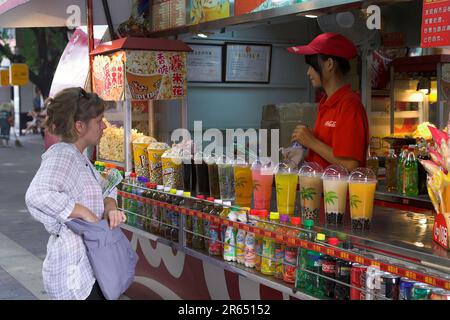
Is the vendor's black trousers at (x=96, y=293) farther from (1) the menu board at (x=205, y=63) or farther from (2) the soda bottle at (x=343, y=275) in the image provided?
(1) the menu board at (x=205, y=63)

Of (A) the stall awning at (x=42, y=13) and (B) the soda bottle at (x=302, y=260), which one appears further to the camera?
(A) the stall awning at (x=42, y=13)

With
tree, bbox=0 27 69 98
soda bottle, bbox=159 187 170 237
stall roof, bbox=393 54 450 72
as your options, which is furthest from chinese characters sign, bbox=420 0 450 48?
tree, bbox=0 27 69 98

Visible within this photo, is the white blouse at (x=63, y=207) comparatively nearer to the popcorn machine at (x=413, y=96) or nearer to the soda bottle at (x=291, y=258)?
the soda bottle at (x=291, y=258)

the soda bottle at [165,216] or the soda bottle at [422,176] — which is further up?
the soda bottle at [422,176]

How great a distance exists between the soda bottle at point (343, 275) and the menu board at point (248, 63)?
4137 mm

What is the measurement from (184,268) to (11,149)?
2108 cm

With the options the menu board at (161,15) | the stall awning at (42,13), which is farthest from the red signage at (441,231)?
the stall awning at (42,13)

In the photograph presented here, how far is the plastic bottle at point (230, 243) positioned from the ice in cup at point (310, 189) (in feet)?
1.87

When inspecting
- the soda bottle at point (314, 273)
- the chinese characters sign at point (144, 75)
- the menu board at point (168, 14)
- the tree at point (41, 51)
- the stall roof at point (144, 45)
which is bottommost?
the soda bottle at point (314, 273)

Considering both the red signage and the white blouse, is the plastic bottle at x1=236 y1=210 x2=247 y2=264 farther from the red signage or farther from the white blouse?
the red signage

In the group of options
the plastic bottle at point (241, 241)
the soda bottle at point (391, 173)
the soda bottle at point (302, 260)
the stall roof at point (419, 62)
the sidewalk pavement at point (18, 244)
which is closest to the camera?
the soda bottle at point (302, 260)

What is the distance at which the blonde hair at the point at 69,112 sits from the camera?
132 inches

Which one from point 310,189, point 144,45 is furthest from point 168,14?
point 310,189

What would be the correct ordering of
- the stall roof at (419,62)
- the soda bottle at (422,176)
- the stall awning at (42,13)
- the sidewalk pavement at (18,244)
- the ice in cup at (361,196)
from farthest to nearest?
the stall roof at (419,62) → the stall awning at (42,13) → the sidewalk pavement at (18,244) → the soda bottle at (422,176) → the ice in cup at (361,196)
